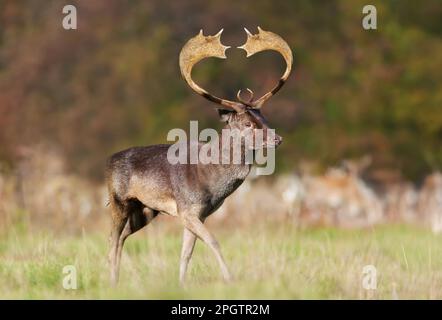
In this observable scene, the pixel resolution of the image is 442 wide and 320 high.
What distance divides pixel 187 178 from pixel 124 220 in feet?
3.00

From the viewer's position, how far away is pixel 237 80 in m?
30.6

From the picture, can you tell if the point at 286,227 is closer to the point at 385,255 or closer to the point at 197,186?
the point at 385,255

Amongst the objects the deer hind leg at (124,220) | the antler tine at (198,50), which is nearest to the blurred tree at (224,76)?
the deer hind leg at (124,220)

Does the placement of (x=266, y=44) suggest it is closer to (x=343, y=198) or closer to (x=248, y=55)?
(x=248, y=55)

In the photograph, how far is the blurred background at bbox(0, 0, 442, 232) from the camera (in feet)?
93.5

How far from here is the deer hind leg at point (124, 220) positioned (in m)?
9.06

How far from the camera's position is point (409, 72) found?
28156 millimetres

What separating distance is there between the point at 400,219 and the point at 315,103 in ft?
44.8

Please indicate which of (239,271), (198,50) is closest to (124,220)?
(239,271)

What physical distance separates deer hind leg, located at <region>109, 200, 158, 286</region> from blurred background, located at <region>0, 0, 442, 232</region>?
16458mm

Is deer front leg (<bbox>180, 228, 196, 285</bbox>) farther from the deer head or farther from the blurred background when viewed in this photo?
the blurred background

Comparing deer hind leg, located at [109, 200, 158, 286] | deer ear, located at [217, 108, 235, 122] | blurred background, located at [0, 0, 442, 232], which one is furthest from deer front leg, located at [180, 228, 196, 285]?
blurred background, located at [0, 0, 442, 232]

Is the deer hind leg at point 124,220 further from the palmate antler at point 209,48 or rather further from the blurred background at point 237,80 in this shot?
the blurred background at point 237,80
